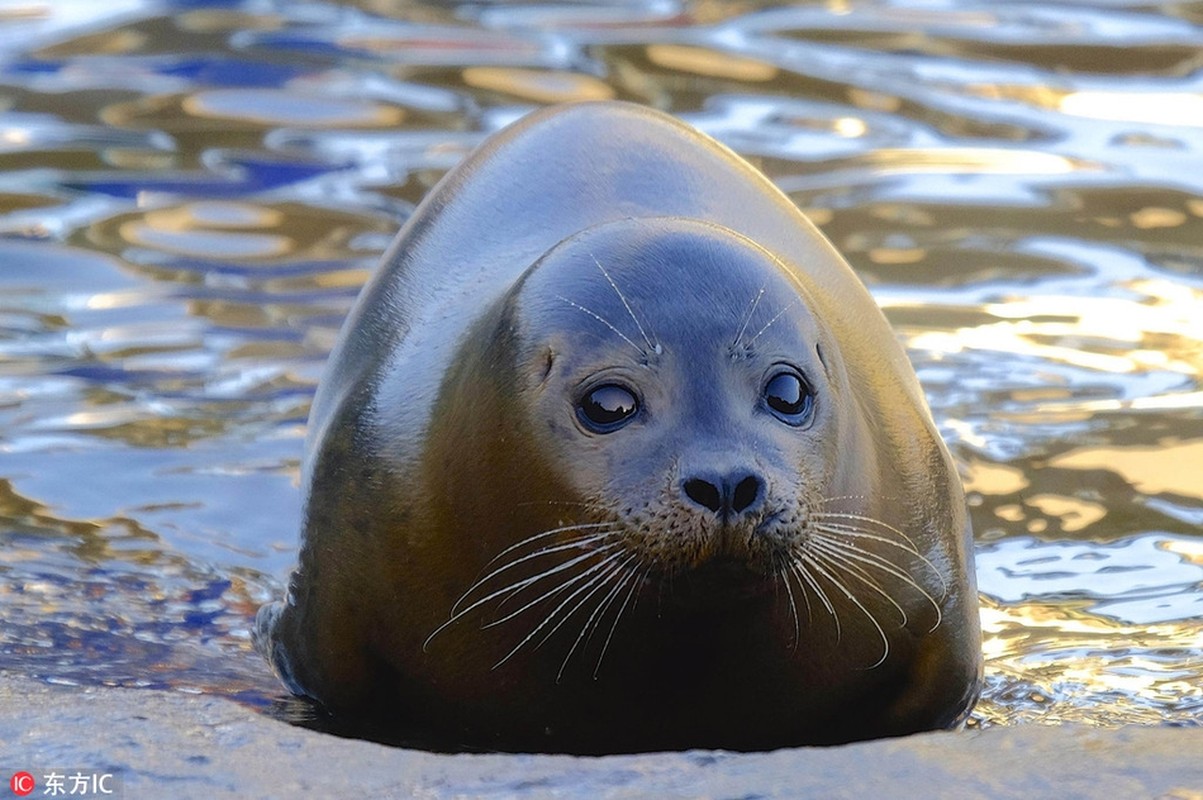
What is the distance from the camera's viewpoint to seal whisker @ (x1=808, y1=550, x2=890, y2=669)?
4219 mm

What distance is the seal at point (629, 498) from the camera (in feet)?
13.5

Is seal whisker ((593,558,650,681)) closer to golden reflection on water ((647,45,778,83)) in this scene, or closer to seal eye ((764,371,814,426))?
seal eye ((764,371,814,426))

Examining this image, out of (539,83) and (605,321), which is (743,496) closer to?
(605,321)

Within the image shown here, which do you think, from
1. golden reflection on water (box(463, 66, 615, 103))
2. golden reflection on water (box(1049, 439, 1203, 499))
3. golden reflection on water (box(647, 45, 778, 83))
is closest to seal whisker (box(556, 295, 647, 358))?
golden reflection on water (box(1049, 439, 1203, 499))

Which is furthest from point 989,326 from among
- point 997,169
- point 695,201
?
point 695,201

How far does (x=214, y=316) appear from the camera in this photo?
8.40 m

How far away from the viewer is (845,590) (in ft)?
14.2

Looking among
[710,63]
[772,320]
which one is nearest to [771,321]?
[772,320]

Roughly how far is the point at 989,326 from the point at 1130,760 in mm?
4832

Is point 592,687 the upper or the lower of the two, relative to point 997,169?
lower

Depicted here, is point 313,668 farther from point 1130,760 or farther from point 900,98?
point 900,98

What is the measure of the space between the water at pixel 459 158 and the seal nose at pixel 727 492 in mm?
1167
